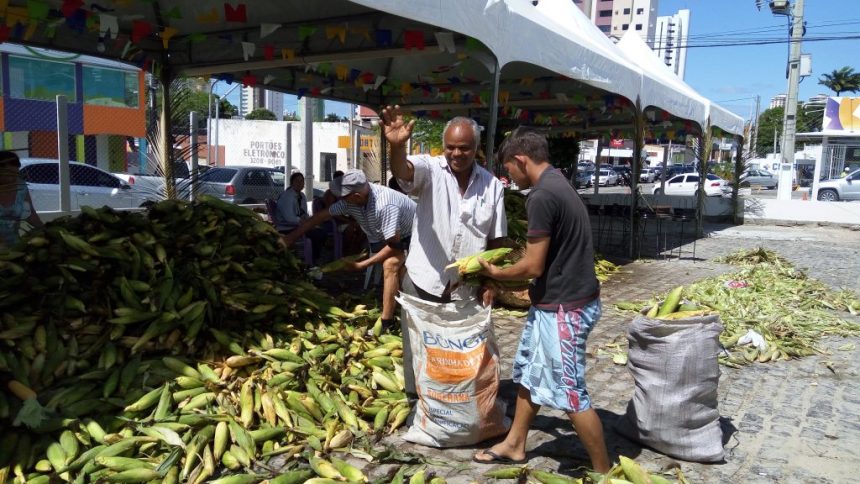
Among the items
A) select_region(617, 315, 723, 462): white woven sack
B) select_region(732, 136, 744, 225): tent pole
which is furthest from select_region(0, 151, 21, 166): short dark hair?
select_region(732, 136, 744, 225): tent pole

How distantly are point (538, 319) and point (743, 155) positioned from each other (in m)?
18.1

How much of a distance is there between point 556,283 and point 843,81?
81.5m

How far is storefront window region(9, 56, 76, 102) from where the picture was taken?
20.5m

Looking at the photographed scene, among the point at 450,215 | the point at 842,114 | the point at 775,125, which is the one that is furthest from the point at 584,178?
the point at 775,125

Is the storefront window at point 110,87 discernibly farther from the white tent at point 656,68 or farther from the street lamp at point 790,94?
the street lamp at point 790,94

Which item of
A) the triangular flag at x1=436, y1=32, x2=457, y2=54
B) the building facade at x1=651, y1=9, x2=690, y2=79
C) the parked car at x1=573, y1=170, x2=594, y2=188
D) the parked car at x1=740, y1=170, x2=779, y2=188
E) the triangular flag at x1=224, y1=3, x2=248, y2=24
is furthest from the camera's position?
the building facade at x1=651, y1=9, x2=690, y2=79

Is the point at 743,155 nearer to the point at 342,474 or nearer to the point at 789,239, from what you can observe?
the point at 789,239

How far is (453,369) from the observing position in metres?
3.49

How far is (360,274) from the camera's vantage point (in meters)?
8.00

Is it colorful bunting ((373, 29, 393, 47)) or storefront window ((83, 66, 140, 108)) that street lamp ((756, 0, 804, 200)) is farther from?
storefront window ((83, 66, 140, 108))

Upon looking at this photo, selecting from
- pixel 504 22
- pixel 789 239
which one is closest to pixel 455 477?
pixel 504 22

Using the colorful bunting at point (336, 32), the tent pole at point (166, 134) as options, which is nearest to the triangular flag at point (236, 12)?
the colorful bunting at point (336, 32)

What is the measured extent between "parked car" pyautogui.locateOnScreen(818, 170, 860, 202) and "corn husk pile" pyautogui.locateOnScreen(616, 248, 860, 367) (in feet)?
73.1

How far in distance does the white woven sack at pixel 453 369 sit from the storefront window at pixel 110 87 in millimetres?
23326
